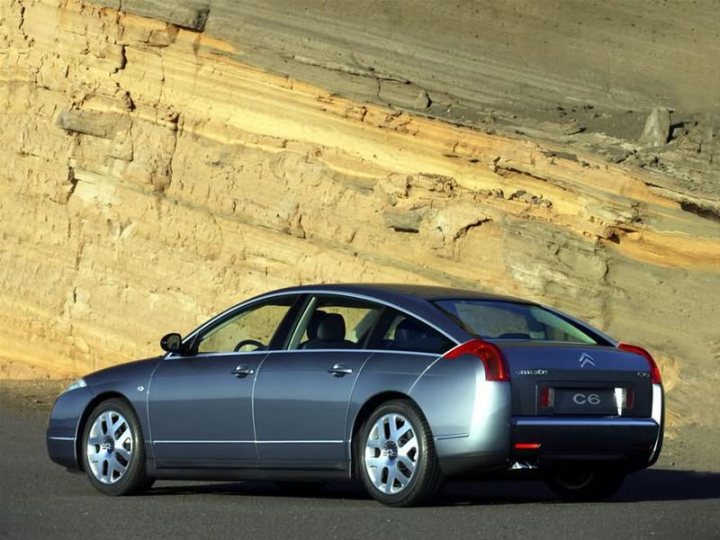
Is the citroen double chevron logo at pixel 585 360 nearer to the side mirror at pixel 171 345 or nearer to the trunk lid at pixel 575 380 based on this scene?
the trunk lid at pixel 575 380

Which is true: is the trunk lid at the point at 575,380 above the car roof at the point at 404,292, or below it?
below

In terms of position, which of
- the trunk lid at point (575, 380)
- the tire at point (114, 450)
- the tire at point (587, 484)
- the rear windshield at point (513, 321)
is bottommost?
the tire at point (114, 450)

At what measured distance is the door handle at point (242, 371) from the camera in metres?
9.92

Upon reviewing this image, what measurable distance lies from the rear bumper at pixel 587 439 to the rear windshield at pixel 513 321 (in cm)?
64

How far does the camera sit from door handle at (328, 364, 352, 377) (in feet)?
31.0

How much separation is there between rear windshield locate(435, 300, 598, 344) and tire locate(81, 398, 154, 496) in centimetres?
229

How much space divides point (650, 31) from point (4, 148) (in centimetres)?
800

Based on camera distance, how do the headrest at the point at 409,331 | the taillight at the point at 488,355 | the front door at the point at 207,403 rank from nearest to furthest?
1. the taillight at the point at 488,355
2. the headrest at the point at 409,331
3. the front door at the point at 207,403

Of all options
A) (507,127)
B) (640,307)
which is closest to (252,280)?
(507,127)

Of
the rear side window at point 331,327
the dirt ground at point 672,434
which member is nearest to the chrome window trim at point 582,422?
the rear side window at point 331,327

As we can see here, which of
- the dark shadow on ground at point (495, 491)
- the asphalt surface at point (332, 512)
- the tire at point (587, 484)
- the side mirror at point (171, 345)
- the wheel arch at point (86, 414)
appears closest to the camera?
the asphalt surface at point (332, 512)

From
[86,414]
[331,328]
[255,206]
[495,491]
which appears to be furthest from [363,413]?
[255,206]

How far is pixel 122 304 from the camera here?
1823 centimetres

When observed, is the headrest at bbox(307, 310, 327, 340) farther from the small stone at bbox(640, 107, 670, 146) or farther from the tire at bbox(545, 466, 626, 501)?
the small stone at bbox(640, 107, 670, 146)
